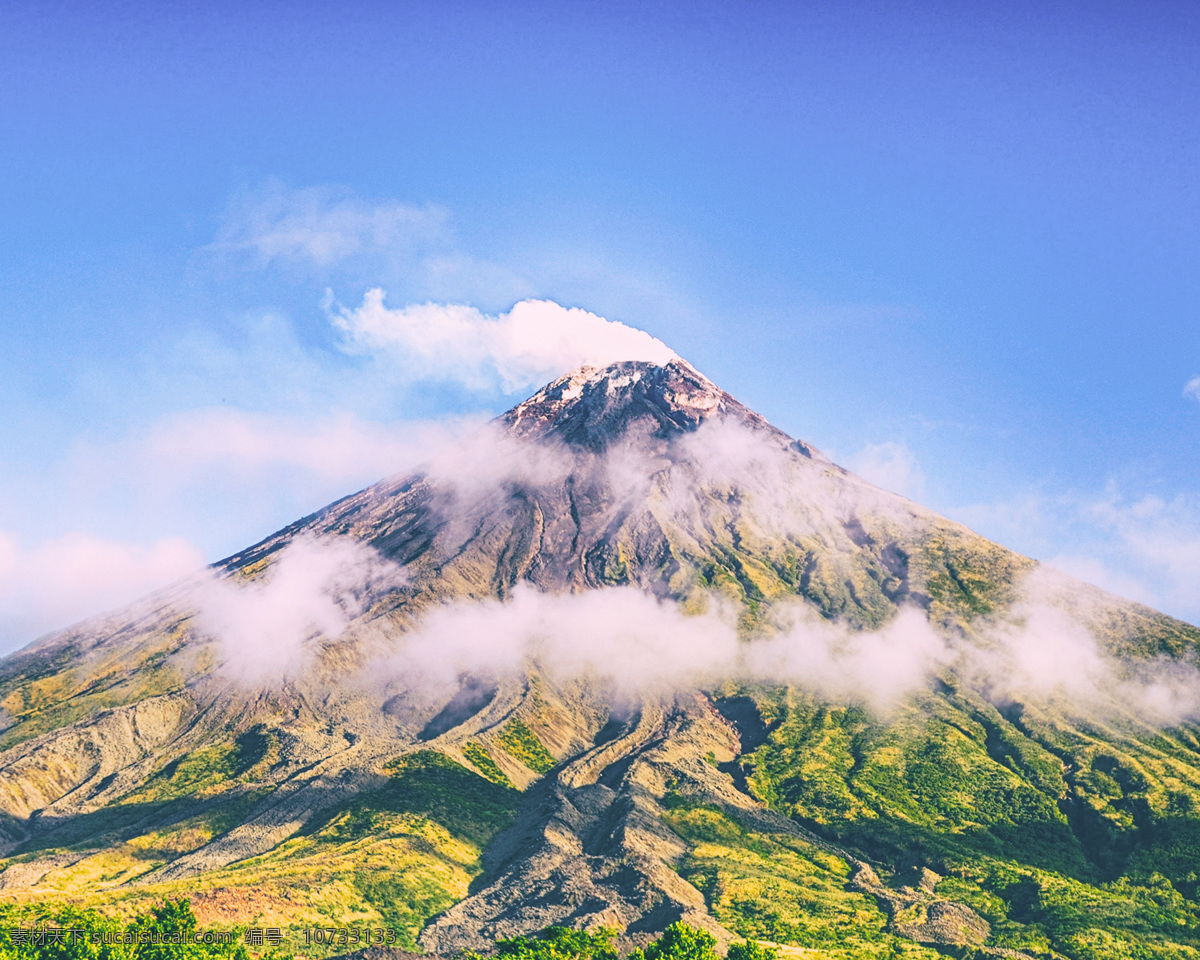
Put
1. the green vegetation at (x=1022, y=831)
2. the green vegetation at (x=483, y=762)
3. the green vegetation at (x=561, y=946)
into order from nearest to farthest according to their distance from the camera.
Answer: the green vegetation at (x=561, y=946)
the green vegetation at (x=1022, y=831)
the green vegetation at (x=483, y=762)

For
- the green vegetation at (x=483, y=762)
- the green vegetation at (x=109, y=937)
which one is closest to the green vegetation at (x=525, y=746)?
the green vegetation at (x=483, y=762)

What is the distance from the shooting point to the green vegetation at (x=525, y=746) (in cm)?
18938

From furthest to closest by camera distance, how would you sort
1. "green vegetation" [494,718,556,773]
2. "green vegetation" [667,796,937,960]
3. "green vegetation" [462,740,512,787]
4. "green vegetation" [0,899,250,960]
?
"green vegetation" [494,718,556,773] < "green vegetation" [462,740,512,787] < "green vegetation" [667,796,937,960] < "green vegetation" [0,899,250,960]

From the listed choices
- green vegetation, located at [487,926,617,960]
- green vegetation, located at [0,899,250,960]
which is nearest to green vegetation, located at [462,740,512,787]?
green vegetation, located at [487,926,617,960]

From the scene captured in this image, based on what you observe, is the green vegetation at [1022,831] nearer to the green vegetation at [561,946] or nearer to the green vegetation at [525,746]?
the green vegetation at [561,946]

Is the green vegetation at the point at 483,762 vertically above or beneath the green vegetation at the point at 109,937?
above

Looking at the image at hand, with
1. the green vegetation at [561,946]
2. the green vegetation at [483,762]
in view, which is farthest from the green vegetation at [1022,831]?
the green vegetation at [483,762]

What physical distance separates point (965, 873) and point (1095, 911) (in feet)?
66.1

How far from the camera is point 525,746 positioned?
194 meters

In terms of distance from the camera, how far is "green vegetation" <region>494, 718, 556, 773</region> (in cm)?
18938

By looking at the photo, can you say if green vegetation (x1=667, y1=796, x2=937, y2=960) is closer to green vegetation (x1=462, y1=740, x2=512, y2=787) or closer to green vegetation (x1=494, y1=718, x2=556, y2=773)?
green vegetation (x1=494, y1=718, x2=556, y2=773)

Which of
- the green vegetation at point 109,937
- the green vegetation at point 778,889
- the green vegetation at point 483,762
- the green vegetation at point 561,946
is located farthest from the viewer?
the green vegetation at point 483,762

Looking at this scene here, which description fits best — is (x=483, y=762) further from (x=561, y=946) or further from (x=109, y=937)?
(x=109, y=937)

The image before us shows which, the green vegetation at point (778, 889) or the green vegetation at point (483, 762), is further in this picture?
the green vegetation at point (483, 762)
